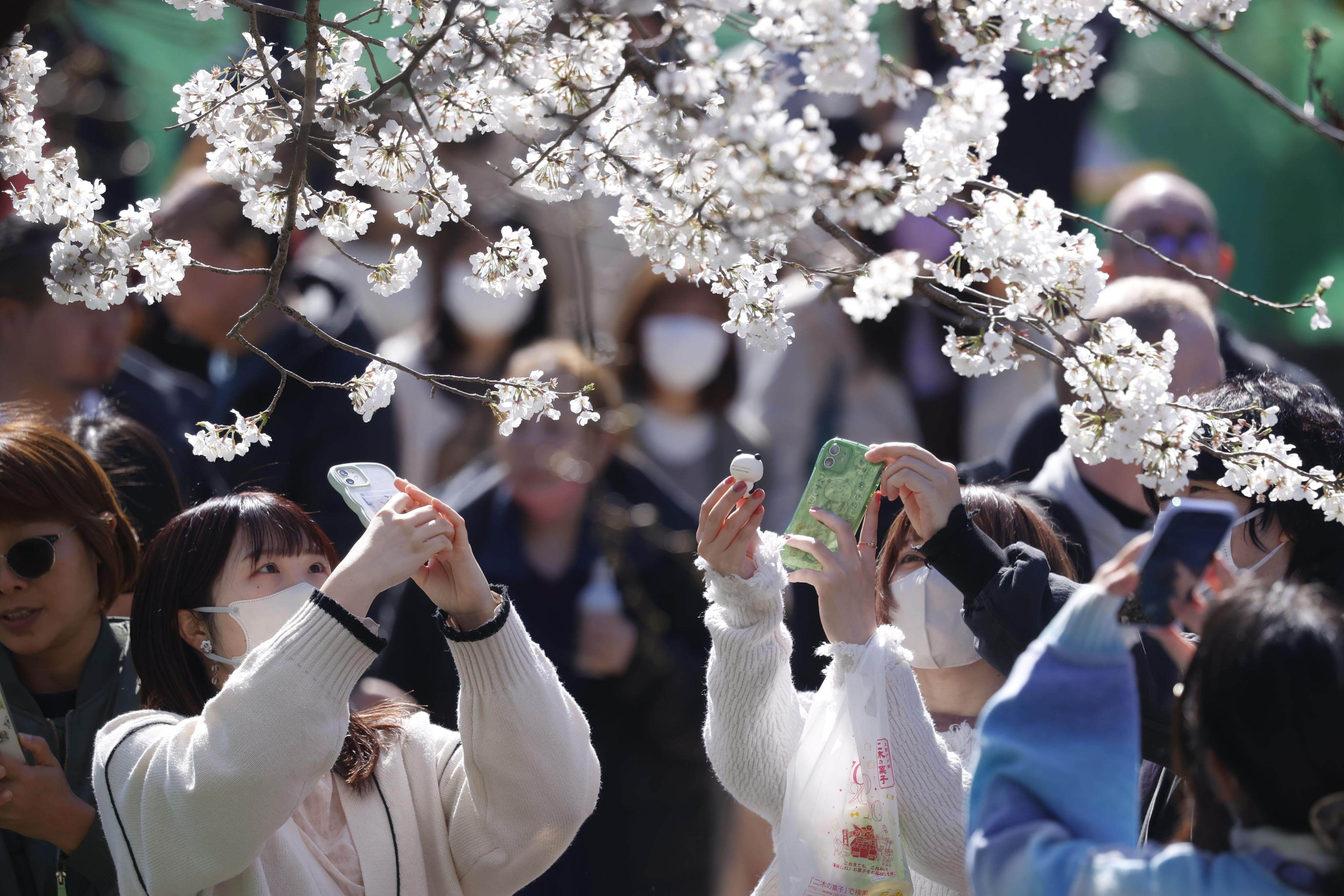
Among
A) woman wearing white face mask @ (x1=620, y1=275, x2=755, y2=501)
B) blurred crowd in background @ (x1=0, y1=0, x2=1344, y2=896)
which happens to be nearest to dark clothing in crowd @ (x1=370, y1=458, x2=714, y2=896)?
blurred crowd in background @ (x1=0, y1=0, x2=1344, y2=896)

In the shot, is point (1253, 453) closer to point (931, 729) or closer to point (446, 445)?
point (931, 729)

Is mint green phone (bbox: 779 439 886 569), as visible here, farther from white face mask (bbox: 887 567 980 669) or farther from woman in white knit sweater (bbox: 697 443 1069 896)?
white face mask (bbox: 887 567 980 669)

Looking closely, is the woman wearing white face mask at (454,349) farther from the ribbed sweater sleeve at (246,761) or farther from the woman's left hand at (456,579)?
the ribbed sweater sleeve at (246,761)

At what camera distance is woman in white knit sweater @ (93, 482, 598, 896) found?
1706 mm

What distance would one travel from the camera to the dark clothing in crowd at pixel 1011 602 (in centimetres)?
184

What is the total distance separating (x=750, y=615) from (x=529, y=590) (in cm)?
151

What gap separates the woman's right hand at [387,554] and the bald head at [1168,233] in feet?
8.55

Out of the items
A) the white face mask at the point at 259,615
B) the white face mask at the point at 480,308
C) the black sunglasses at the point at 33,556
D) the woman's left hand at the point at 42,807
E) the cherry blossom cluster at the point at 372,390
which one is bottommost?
the white face mask at the point at 480,308

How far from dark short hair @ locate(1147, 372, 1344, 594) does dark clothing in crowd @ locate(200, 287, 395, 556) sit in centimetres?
237

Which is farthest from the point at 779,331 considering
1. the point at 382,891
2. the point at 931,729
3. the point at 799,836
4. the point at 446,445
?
the point at 446,445

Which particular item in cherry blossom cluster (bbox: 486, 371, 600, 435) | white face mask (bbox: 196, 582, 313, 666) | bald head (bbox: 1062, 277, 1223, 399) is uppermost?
cherry blossom cluster (bbox: 486, 371, 600, 435)

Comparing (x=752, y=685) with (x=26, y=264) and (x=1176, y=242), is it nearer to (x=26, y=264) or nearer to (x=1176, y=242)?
(x=1176, y=242)

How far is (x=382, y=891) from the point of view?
1.92 meters

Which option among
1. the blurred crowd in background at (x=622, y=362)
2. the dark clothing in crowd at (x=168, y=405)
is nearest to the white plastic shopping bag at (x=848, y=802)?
the blurred crowd in background at (x=622, y=362)
